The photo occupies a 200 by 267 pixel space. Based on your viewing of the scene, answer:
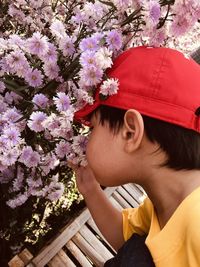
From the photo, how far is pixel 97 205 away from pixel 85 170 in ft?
0.45

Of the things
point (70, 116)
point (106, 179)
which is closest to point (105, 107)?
point (70, 116)

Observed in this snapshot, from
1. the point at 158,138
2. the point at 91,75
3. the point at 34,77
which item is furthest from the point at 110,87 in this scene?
the point at 34,77

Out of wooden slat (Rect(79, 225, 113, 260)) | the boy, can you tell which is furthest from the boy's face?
wooden slat (Rect(79, 225, 113, 260))

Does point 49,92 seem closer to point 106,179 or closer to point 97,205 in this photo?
point 106,179

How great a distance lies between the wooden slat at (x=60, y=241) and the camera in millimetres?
1754

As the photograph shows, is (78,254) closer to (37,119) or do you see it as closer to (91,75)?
(37,119)

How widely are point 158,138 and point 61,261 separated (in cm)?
94

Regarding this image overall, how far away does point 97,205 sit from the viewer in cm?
147

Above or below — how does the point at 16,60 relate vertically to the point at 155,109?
above

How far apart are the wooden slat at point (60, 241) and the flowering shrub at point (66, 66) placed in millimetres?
481

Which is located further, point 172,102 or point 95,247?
point 95,247

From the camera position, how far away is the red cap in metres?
1.05

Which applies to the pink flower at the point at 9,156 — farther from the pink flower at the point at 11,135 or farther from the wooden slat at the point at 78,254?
the wooden slat at the point at 78,254

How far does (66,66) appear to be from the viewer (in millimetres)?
1211
